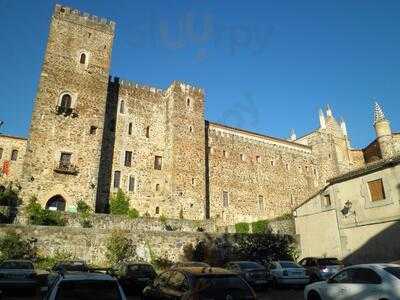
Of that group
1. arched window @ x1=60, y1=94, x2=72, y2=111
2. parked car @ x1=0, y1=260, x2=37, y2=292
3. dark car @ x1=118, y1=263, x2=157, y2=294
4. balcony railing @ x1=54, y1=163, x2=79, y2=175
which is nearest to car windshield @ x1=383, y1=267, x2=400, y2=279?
dark car @ x1=118, y1=263, x2=157, y2=294

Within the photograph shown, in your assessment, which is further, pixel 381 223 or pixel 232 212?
pixel 232 212

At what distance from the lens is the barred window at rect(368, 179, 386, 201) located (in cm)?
2077

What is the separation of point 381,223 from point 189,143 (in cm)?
1961

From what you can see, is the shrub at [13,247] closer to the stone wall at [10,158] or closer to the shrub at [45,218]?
the shrub at [45,218]

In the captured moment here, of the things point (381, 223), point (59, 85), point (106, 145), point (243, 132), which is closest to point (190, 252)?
point (381, 223)

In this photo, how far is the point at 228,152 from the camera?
42031 millimetres

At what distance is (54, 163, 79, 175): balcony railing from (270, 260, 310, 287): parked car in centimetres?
1756

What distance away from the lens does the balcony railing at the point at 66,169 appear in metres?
27.5

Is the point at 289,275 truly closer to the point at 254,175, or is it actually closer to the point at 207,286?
the point at 207,286

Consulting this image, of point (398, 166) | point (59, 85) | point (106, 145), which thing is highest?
point (59, 85)

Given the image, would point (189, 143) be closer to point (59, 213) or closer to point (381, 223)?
point (59, 213)

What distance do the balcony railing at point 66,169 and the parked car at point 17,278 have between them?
14238mm

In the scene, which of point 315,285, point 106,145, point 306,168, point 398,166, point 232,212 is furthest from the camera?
point 306,168

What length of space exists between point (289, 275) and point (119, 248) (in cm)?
934
